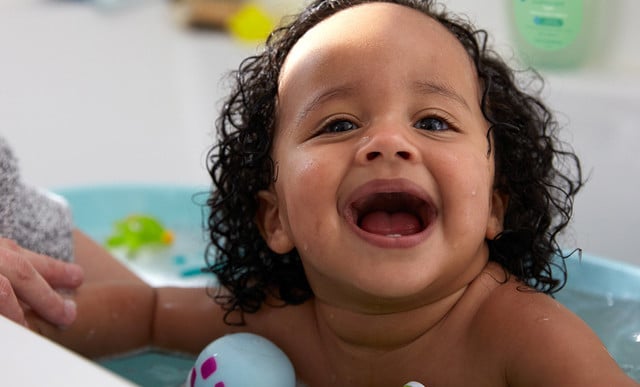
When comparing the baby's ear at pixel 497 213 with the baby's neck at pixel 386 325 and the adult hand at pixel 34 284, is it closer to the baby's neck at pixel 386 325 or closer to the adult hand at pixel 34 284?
the baby's neck at pixel 386 325

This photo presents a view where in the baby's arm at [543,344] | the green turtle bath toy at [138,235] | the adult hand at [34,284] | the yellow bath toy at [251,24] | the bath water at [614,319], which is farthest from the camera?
the yellow bath toy at [251,24]

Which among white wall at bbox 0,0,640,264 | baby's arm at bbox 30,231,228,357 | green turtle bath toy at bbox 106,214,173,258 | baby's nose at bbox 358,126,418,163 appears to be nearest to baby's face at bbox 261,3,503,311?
baby's nose at bbox 358,126,418,163

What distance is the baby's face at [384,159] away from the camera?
900 mm

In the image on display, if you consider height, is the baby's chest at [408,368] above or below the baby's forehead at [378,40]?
below

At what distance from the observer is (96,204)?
5.99 ft

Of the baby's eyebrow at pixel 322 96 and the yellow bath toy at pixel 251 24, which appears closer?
the baby's eyebrow at pixel 322 96

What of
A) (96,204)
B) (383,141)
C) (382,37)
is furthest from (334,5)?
(96,204)

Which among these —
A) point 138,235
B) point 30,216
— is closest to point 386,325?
point 30,216

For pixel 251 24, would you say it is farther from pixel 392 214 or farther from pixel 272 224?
pixel 392 214

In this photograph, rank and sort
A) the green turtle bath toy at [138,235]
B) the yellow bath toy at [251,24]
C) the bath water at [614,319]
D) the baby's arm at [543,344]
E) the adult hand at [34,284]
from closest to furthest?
the baby's arm at [543,344] → the adult hand at [34,284] → the bath water at [614,319] → the green turtle bath toy at [138,235] → the yellow bath toy at [251,24]

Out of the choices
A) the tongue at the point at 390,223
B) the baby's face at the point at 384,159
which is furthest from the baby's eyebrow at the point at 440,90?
the tongue at the point at 390,223

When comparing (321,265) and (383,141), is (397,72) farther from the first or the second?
(321,265)

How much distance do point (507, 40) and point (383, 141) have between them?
0.90 metres

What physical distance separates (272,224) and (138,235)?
0.66 m
